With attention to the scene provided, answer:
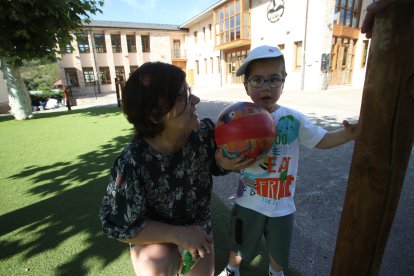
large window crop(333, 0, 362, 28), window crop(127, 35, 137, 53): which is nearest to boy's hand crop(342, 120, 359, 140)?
large window crop(333, 0, 362, 28)

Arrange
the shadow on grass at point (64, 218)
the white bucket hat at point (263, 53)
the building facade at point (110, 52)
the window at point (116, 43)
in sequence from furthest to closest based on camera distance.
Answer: the window at point (116, 43) → the building facade at point (110, 52) → the shadow on grass at point (64, 218) → the white bucket hat at point (263, 53)

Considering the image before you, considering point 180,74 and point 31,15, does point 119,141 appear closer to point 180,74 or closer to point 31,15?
point 31,15

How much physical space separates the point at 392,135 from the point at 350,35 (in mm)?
20275

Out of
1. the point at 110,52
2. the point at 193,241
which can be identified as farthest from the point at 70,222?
the point at 110,52

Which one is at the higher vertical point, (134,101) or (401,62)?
(401,62)

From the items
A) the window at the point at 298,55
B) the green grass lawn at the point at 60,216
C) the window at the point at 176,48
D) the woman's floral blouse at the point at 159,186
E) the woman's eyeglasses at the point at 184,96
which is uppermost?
the window at the point at 176,48

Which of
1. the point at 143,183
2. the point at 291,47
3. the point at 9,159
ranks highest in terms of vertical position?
the point at 291,47

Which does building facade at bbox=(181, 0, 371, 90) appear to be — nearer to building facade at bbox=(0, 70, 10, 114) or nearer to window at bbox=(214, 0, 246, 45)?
window at bbox=(214, 0, 246, 45)

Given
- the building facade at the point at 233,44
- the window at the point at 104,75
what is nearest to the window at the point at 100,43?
the building facade at the point at 233,44

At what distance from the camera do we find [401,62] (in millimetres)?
943

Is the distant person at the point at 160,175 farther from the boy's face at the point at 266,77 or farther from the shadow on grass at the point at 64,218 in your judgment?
the shadow on grass at the point at 64,218

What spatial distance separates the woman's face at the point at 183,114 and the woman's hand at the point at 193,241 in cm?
66

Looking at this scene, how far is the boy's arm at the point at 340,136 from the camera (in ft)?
5.31

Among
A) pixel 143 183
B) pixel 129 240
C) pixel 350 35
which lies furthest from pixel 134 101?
pixel 350 35
